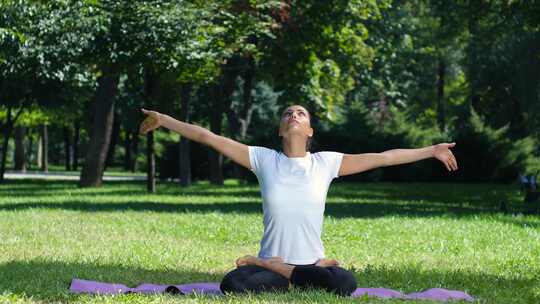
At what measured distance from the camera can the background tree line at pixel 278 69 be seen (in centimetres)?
2864

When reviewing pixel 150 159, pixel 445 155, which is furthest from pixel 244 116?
pixel 445 155

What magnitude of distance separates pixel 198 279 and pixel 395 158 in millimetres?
2681

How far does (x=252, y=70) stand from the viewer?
134 ft

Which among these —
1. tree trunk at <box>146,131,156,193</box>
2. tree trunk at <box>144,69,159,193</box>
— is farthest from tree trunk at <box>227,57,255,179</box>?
tree trunk at <box>146,131,156,193</box>

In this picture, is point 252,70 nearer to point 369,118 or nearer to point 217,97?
point 217,97

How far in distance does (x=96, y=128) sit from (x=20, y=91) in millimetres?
6375

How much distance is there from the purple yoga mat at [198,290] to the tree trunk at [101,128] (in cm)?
2653

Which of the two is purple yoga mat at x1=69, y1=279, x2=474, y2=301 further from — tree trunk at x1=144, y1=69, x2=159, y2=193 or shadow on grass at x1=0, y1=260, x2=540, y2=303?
tree trunk at x1=144, y1=69, x2=159, y2=193

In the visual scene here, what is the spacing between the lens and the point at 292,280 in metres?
9.25

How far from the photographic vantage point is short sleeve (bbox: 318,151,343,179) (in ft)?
31.7

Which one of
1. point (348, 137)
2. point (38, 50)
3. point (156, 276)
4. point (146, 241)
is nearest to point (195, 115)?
point (348, 137)

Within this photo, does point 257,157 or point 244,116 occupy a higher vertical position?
point 244,116

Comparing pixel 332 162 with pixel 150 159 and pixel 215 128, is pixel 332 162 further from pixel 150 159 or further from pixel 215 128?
pixel 215 128

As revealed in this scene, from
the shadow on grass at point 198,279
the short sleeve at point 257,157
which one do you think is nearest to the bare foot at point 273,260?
the short sleeve at point 257,157
